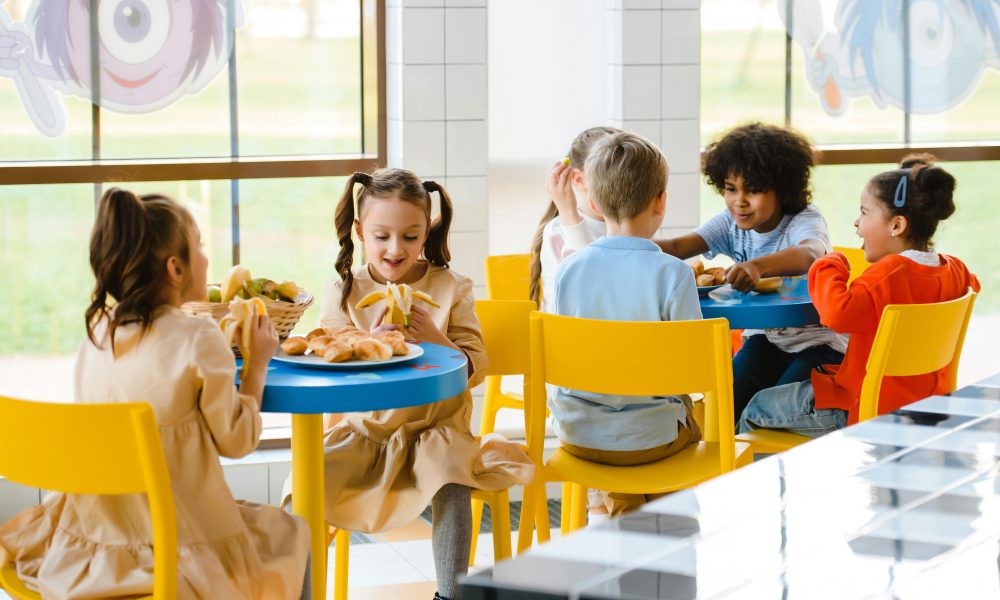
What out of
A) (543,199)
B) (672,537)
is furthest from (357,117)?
(672,537)

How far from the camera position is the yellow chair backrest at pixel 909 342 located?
2607 millimetres

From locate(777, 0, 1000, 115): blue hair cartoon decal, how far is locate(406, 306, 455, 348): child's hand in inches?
98.1

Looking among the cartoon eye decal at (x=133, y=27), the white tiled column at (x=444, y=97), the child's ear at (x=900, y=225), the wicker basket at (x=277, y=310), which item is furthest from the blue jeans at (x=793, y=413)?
the cartoon eye decal at (x=133, y=27)

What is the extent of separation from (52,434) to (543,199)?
255 cm

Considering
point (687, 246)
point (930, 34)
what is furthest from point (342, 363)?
point (930, 34)

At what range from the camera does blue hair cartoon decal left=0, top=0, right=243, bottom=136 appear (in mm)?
3611

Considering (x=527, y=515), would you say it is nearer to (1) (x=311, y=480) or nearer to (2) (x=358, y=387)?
(1) (x=311, y=480)

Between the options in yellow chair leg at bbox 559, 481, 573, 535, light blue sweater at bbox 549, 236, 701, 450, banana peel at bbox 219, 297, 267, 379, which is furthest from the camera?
yellow chair leg at bbox 559, 481, 573, 535

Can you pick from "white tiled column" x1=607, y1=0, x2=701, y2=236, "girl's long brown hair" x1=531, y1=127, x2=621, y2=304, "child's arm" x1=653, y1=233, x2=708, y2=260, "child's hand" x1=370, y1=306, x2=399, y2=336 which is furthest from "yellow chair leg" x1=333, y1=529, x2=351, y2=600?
"white tiled column" x1=607, y1=0, x2=701, y2=236

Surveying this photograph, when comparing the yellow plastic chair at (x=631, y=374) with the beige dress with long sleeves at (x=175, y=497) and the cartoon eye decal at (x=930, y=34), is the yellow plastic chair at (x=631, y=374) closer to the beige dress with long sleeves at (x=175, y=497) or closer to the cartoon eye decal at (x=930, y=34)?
the beige dress with long sleeves at (x=175, y=497)

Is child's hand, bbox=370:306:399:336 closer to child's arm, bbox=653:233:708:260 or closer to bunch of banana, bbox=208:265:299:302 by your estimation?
bunch of banana, bbox=208:265:299:302

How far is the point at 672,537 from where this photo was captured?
0.80 meters

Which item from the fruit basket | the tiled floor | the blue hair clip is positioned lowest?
the tiled floor

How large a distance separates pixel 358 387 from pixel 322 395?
6cm
